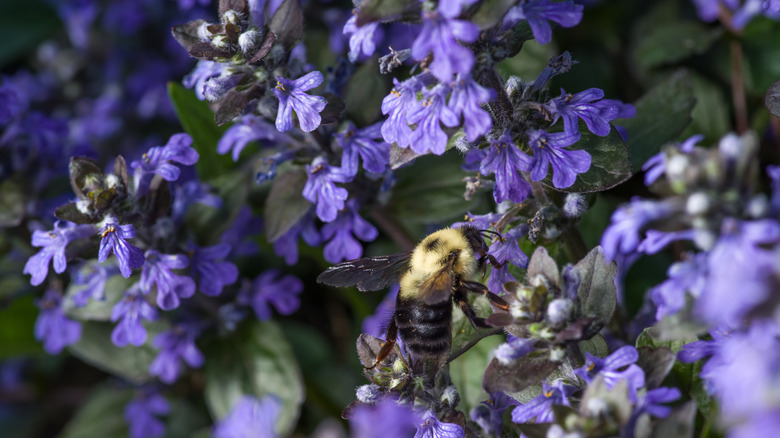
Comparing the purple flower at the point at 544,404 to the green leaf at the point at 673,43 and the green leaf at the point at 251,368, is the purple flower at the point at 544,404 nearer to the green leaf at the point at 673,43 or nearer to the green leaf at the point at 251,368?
the green leaf at the point at 251,368

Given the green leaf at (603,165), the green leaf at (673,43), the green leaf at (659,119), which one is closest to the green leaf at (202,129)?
the green leaf at (603,165)

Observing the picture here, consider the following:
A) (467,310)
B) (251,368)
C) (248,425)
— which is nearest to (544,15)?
(467,310)

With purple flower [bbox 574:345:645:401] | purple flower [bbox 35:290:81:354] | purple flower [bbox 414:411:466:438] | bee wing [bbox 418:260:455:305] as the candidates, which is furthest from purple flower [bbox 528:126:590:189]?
purple flower [bbox 35:290:81:354]

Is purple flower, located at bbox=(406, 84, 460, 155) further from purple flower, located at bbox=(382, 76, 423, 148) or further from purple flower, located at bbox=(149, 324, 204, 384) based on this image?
purple flower, located at bbox=(149, 324, 204, 384)

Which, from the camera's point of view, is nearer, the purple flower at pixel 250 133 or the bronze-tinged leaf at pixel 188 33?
the bronze-tinged leaf at pixel 188 33

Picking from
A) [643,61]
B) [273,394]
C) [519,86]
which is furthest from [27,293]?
[643,61]
